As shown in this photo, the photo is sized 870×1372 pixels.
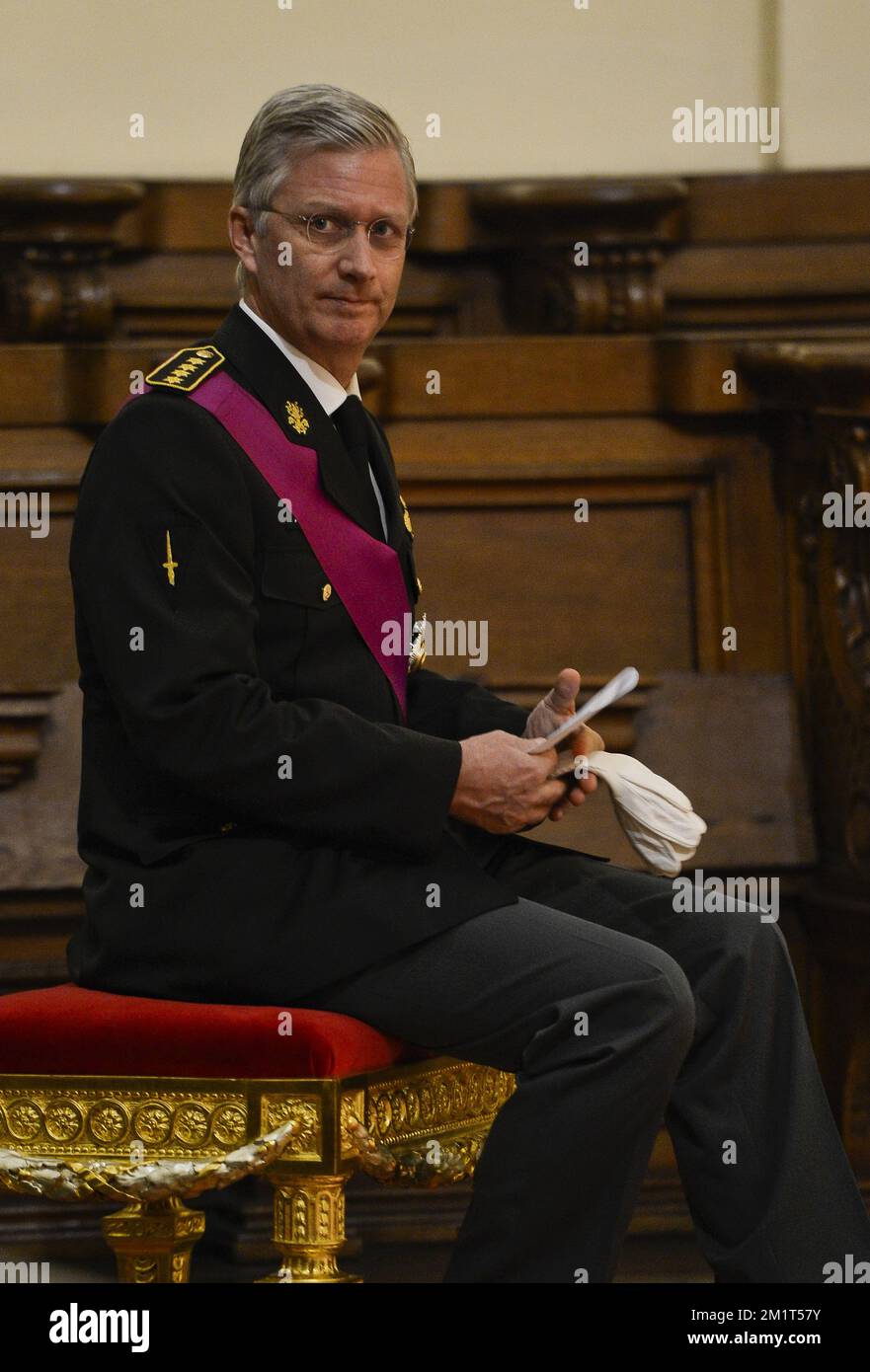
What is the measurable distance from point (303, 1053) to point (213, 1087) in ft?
0.42

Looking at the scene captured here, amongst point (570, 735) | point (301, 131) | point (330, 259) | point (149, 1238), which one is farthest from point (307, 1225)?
point (301, 131)

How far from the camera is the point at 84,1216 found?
144 inches

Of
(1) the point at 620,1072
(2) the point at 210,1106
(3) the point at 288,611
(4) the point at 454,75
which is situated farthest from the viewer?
(4) the point at 454,75

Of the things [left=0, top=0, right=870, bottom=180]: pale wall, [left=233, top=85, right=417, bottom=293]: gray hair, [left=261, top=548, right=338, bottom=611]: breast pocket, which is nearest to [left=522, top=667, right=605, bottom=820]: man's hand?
[left=261, top=548, right=338, bottom=611]: breast pocket

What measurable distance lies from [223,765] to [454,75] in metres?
2.03

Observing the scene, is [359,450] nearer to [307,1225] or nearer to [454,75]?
[307,1225]

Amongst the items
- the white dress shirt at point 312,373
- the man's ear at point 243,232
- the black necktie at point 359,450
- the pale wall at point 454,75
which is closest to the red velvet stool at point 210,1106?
the black necktie at point 359,450

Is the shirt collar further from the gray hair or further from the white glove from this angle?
the white glove

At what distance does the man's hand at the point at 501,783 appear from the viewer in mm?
2475

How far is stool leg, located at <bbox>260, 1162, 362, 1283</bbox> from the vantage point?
7.88ft

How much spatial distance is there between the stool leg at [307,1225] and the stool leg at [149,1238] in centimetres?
26

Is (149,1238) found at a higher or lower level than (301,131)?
lower

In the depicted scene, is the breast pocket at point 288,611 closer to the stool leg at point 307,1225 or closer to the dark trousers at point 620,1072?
the dark trousers at point 620,1072

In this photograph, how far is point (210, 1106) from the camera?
2430 mm
